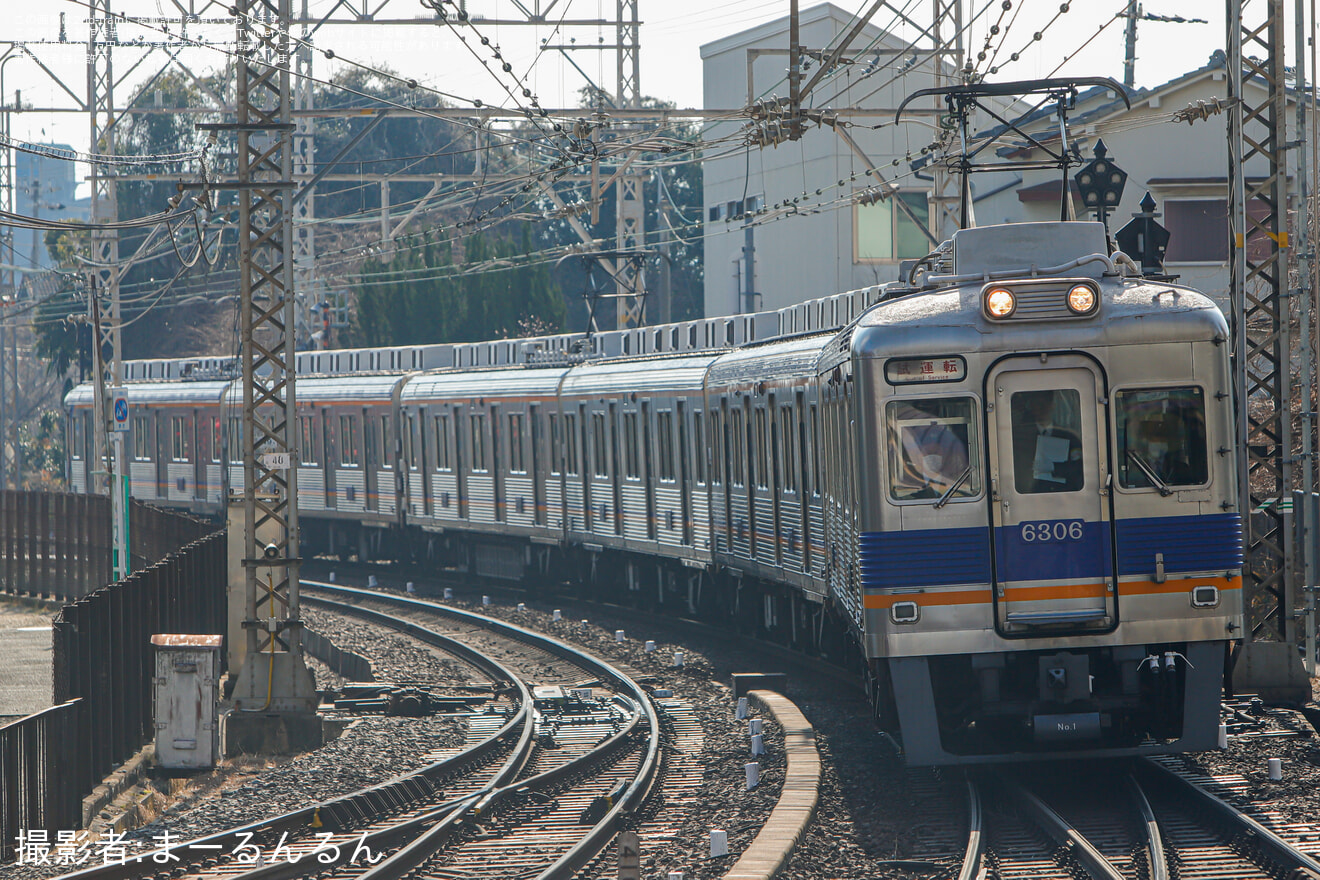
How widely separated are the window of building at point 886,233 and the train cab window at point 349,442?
10592mm

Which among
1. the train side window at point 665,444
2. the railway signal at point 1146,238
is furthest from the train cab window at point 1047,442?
the train side window at point 665,444

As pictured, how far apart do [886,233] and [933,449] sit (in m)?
27.1

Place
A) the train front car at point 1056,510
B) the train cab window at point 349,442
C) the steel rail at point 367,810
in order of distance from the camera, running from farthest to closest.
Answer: the train cab window at point 349,442 < the train front car at point 1056,510 < the steel rail at point 367,810

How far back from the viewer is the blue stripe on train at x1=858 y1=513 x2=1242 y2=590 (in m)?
9.59

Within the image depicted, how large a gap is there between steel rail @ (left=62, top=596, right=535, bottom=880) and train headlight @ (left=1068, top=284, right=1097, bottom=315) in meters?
4.58

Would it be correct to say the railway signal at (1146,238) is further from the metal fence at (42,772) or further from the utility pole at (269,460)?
the metal fence at (42,772)

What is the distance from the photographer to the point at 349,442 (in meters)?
31.1

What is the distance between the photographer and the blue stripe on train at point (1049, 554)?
31.5ft

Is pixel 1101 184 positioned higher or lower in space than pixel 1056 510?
higher

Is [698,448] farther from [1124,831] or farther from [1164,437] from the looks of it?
[1124,831]

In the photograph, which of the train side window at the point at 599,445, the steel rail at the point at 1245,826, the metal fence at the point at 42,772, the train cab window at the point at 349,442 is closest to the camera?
the steel rail at the point at 1245,826

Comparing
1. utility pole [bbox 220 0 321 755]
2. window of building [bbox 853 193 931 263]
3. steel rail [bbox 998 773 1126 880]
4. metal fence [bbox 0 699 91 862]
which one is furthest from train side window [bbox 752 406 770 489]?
window of building [bbox 853 193 931 263]

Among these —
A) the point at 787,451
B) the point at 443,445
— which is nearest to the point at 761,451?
the point at 787,451

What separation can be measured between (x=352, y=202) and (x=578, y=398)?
141 feet
